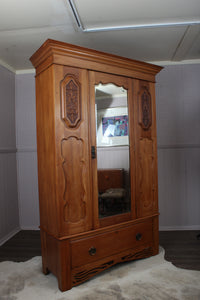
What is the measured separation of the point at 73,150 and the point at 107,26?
1319 mm

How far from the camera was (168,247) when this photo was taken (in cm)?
290

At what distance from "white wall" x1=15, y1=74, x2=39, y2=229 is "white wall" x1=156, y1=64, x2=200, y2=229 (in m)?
1.86

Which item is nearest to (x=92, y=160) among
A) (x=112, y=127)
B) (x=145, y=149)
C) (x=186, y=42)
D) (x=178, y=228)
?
(x=112, y=127)

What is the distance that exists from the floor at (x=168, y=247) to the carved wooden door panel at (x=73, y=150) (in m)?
1.02

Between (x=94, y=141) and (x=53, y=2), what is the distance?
4.06ft

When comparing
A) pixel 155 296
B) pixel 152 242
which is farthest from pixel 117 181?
pixel 155 296

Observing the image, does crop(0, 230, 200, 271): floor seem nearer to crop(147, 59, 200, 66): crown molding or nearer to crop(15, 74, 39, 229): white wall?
crop(15, 74, 39, 229): white wall

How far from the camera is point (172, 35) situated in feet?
8.88

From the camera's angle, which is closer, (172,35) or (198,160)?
(172,35)

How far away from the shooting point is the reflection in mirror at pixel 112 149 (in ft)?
7.62

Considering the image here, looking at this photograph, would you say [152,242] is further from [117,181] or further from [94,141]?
[94,141]

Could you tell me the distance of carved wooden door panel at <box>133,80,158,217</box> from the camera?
2.57 meters

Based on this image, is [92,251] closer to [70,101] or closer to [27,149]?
[70,101]

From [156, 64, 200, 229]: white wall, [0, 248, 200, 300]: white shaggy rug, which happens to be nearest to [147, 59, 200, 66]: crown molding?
[156, 64, 200, 229]: white wall
